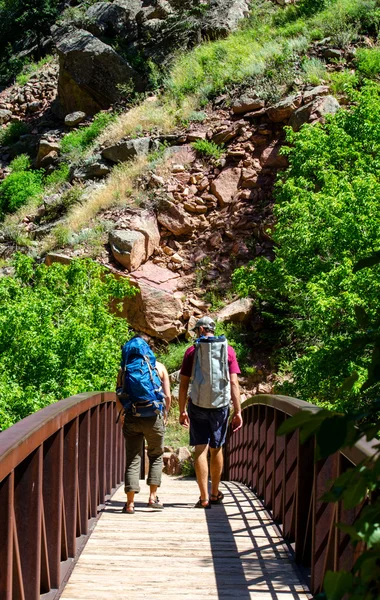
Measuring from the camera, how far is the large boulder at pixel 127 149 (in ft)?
76.5

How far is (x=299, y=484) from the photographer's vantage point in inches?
180

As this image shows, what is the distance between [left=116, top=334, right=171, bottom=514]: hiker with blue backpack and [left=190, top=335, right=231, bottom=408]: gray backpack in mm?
367

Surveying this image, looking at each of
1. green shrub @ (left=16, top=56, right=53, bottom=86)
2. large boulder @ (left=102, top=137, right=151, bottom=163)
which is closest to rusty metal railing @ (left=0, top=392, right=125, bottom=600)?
large boulder @ (left=102, top=137, right=151, bottom=163)

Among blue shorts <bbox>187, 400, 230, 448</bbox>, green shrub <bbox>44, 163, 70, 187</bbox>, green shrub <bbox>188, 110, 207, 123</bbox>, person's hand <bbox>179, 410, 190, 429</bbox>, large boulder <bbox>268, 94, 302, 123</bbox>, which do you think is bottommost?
green shrub <bbox>44, 163, 70, 187</bbox>

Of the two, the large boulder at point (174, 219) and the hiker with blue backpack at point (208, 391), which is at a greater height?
the hiker with blue backpack at point (208, 391)

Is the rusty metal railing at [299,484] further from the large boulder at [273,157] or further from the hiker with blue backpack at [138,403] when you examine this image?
the large boulder at [273,157]

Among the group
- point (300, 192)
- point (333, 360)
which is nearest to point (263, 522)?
point (333, 360)

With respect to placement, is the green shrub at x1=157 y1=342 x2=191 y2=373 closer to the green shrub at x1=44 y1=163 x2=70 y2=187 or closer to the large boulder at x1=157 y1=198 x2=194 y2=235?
the large boulder at x1=157 y1=198 x2=194 y2=235

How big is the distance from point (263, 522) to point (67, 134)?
26673 millimetres

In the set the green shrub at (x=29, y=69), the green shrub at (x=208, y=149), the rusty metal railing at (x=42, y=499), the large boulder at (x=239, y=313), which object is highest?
the rusty metal railing at (x=42, y=499)

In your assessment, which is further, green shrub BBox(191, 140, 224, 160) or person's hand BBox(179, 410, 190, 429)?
green shrub BBox(191, 140, 224, 160)

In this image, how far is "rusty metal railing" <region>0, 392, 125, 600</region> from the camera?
2812 millimetres

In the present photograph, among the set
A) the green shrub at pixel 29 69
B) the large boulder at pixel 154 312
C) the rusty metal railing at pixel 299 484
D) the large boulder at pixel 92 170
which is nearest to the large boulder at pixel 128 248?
the large boulder at pixel 154 312

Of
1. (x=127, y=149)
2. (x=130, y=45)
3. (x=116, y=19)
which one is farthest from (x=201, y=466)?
(x=116, y=19)
